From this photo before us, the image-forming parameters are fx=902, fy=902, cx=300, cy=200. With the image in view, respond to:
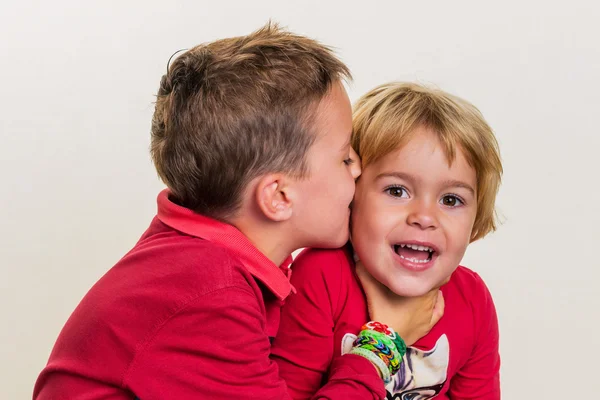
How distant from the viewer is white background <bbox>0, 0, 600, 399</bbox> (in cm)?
293

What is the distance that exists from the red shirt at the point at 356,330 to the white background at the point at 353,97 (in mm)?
926

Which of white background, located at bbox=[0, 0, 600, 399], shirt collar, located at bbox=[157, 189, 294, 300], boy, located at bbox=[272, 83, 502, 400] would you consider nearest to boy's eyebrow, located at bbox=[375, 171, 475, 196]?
boy, located at bbox=[272, 83, 502, 400]

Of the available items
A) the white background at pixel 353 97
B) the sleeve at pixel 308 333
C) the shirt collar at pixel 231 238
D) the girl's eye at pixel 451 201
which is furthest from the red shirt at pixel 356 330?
the white background at pixel 353 97

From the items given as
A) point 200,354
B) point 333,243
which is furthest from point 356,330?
point 200,354

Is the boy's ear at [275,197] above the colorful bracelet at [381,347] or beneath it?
above

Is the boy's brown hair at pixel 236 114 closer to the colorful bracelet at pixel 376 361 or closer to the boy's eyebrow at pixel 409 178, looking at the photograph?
the boy's eyebrow at pixel 409 178

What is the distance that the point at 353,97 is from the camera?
2879 millimetres

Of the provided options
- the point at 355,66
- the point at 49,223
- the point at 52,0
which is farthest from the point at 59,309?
the point at 355,66

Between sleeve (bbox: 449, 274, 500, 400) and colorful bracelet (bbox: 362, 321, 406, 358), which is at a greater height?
colorful bracelet (bbox: 362, 321, 406, 358)

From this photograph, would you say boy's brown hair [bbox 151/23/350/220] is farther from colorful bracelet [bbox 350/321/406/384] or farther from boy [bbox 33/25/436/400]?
colorful bracelet [bbox 350/321/406/384]

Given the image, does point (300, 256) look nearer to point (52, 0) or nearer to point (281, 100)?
point (281, 100)

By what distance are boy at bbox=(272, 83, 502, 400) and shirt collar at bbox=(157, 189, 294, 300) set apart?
15cm

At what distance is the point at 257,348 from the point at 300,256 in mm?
381

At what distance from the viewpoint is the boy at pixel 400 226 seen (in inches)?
72.2
